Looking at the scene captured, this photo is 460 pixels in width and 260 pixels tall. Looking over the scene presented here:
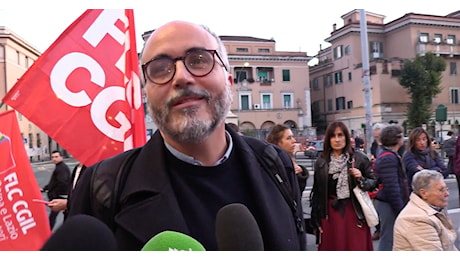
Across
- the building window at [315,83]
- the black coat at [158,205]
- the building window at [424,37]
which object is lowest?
the black coat at [158,205]

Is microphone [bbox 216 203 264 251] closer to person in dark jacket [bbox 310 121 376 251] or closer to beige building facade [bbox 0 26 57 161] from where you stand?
person in dark jacket [bbox 310 121 376 251]

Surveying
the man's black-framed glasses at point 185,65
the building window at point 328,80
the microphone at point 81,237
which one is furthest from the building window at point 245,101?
the microphone at point 81,237

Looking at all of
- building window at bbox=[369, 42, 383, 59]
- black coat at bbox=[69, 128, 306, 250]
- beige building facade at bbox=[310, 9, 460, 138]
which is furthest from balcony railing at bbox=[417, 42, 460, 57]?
black coat at bbox=[69, 128, 306, 250]

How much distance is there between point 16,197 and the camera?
310cm

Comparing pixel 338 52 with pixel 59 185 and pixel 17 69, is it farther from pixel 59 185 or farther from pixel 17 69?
pixel 59 185

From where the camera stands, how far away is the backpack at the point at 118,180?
1.23 metres

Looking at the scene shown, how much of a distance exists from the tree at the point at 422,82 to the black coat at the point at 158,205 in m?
34.2

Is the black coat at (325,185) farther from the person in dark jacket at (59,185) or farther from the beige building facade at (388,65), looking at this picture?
the beige building facade at (388,65)

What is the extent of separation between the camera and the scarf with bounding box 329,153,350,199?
3.94m

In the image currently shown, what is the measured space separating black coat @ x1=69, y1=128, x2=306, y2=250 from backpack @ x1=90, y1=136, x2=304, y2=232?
22mm

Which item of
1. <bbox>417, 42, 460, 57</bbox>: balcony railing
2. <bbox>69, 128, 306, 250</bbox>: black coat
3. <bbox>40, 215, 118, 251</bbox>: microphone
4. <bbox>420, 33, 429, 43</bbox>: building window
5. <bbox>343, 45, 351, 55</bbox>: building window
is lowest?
<bbox>69, 128, 306, 250</bbox>: black coat

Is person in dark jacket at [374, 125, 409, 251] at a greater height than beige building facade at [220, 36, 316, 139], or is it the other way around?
beige building facade at [220, 36, 316, 139]

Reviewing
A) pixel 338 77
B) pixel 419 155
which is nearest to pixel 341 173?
pixel 419 155
